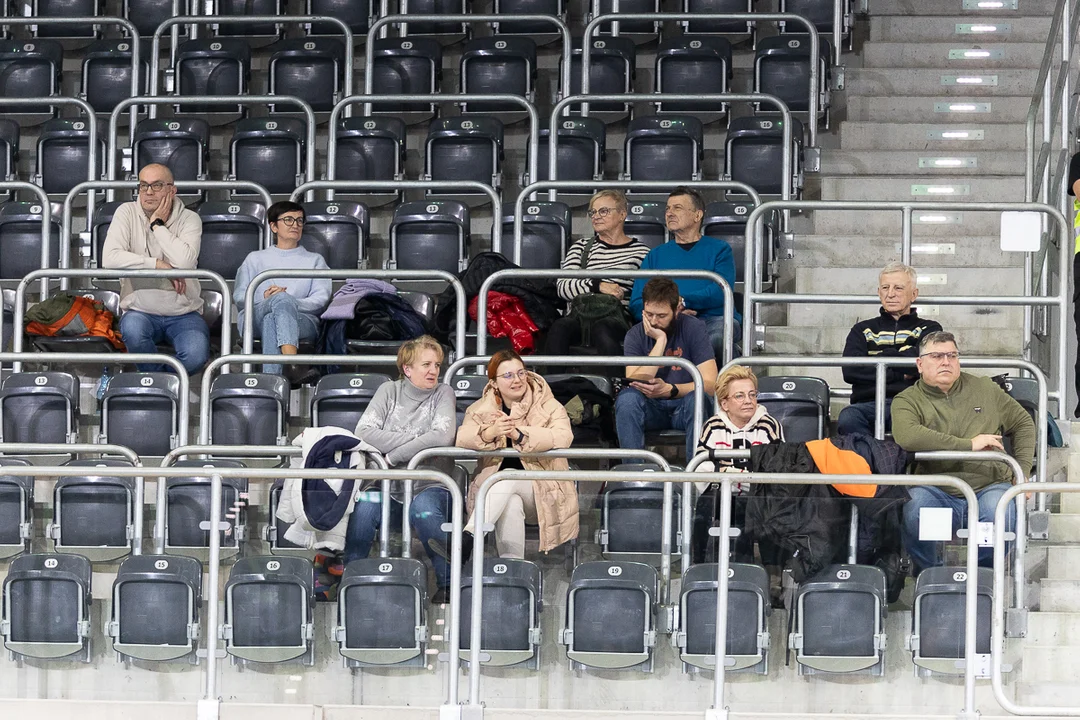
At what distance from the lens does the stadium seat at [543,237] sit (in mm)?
9219

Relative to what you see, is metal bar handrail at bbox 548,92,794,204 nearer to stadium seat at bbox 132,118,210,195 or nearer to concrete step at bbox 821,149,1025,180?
concrete step at bbox 821,149,1025,180

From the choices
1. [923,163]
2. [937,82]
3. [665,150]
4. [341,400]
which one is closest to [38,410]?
[341,400]

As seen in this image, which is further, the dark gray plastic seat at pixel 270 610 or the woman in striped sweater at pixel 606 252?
the woman in striped sweater at pixel 606 252

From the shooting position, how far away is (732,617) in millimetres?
6367

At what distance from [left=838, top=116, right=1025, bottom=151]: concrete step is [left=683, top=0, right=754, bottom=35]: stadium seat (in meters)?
1.17

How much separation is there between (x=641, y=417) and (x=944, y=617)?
1.84m

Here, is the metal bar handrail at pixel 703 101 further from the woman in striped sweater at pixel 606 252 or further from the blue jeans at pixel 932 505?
the blue jeans at pixel 932 505

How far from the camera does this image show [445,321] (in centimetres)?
848

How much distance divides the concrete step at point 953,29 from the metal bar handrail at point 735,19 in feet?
1.66

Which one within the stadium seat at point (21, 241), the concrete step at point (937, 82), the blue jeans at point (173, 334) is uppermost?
the concrete step at point (937, 82)

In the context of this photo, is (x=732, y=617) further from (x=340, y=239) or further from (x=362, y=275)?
(x=340, y=239)

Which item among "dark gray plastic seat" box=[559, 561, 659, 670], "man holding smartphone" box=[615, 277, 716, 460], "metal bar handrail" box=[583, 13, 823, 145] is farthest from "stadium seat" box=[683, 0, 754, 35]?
"dark gray plastic seat" box=[559, 561, 659, 670]

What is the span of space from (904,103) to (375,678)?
5331mm

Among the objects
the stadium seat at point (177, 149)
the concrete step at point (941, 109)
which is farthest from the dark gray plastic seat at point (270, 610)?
the concrete step at point (941, 109)
